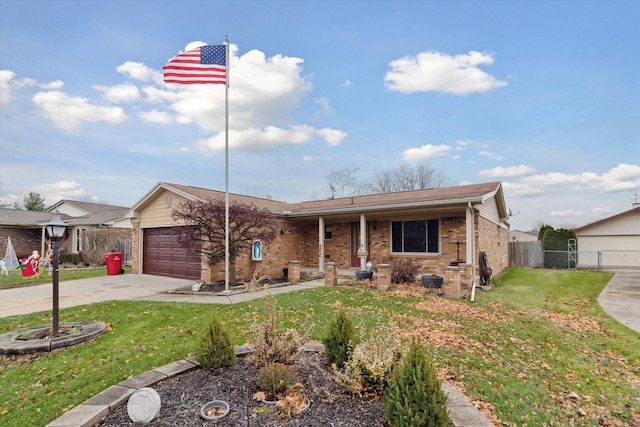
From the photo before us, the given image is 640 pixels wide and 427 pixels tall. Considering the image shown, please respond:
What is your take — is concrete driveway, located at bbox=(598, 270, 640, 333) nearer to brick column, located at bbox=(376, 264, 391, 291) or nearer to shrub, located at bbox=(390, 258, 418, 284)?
shrub, located at bbox=(390, 258, 418, 284)

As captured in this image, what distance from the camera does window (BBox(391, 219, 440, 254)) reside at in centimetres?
1158

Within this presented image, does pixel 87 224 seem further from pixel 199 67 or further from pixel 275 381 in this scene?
pixel 275 381

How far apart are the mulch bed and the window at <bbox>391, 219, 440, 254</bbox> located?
9219 millimetres

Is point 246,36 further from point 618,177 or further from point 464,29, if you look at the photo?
point 618,177

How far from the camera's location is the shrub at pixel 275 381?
2.76 meters

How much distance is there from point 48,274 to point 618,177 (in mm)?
35211

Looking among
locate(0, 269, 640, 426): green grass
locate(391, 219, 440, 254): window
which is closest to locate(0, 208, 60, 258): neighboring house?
locate(0, 269, 640, 426): green grass

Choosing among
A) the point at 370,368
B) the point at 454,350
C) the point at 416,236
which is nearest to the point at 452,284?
the point at 416,236

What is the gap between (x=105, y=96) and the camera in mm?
10094

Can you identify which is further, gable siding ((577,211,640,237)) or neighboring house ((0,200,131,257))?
neighboring house ((0,200,131,257))

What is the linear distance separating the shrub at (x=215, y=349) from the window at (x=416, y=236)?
9.61m

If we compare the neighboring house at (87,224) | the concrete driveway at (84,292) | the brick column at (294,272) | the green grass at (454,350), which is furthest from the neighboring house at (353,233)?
the neighboring house at (87,224)

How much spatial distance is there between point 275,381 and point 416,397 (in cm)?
127

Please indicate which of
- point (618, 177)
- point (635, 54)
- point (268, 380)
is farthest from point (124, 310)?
point (618, 177)
